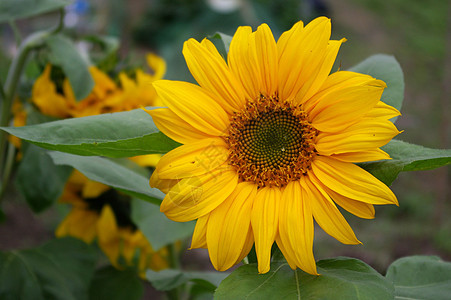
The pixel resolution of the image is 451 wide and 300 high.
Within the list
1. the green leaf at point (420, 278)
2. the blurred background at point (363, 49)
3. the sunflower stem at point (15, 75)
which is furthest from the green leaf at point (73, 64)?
the blurred background at point (363, 49)

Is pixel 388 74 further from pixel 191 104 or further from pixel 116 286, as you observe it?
pixel 116 286

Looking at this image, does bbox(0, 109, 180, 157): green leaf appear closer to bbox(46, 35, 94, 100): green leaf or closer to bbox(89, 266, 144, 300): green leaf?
bbox(46, 35, 94, 100): green leaf

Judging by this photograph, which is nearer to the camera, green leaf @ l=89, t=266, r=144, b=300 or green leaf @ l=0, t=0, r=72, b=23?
green leaf @ l=0, t=0, r=72, b=23

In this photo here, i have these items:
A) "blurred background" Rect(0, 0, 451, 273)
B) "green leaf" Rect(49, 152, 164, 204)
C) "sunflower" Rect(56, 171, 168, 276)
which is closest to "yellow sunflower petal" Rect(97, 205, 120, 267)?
"sunflower" Rect(56, 171, 168, 276)

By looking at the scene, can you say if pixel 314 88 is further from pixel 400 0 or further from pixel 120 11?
pixel 400 0

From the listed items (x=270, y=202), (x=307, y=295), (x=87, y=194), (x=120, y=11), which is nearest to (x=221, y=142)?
(x=270, y=202)

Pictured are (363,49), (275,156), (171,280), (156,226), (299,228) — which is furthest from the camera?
(363,49)

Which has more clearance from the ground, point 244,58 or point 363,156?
point 244,58

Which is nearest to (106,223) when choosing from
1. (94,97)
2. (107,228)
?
(107,228)
